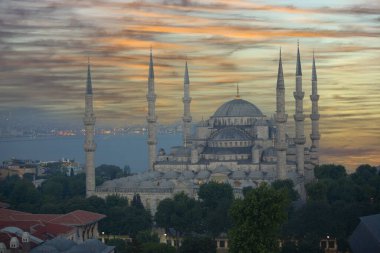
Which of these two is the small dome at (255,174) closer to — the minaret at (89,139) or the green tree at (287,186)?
the green tree at (287,186)

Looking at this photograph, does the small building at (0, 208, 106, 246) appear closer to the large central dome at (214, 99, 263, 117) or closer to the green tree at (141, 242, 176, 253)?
the green tree at (141, 242, 176, 253)

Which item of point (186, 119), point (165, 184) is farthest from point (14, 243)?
point (186, 119)

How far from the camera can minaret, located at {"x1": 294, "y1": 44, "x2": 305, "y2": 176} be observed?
64.2m

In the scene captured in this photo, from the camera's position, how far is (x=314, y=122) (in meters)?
70.6

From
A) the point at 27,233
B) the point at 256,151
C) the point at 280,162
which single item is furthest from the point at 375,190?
the point at 27,233

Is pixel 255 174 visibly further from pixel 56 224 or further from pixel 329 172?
pixel 56 224

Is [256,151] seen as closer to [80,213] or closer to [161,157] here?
[161,157]

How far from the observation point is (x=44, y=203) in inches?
2154

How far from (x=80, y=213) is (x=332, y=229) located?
559 inches

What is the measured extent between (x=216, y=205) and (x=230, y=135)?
1631cm

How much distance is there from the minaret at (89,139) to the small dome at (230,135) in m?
11.8

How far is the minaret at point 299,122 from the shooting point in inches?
2527

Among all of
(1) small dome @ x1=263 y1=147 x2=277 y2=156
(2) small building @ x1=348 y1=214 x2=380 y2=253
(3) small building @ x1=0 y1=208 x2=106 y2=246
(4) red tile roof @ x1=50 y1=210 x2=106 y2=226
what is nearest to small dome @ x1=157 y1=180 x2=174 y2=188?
(1) small dome @ x1=263 y1=147 x2=277 y2=156

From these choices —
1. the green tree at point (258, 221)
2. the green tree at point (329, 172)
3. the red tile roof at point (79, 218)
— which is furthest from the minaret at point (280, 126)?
the green tree at point (258, 221)
